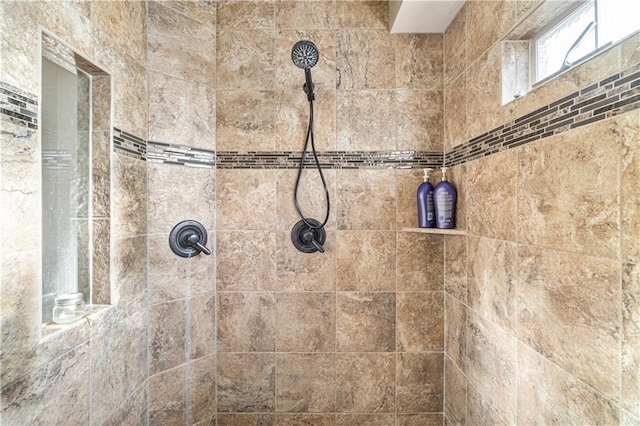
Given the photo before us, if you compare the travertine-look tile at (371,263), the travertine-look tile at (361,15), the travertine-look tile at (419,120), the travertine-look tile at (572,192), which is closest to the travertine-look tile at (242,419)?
the travertine-look tile at (371,263)

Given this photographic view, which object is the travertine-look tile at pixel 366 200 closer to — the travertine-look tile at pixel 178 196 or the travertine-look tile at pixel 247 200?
the travertine-look tile at pixel 247 200

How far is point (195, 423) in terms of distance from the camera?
4.94ft

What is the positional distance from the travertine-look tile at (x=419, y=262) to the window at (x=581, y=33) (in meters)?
0.87

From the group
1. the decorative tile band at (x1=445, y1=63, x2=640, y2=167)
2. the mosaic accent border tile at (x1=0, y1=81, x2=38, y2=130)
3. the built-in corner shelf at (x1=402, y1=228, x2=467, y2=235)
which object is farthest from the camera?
the built-in corner shelf at (x1=402, y1=228, x2=467, y2=235)

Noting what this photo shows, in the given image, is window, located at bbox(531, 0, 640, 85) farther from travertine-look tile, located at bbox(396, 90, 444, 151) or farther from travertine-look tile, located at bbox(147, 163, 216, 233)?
travertine-look tile, located at bbox(147, 163, 216, 233)

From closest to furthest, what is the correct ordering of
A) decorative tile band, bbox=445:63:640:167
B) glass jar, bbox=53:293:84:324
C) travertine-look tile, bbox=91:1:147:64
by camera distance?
decorative tile band, bbox=445:63:640:167
glass jar, bbox=53:293:84:324
travertine-look tile, bbox=91:1:147:64

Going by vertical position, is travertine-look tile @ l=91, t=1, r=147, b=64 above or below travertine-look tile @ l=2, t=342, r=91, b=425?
above

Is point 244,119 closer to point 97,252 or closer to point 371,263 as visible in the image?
point 97,252

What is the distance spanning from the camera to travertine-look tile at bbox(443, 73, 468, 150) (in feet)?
4.56

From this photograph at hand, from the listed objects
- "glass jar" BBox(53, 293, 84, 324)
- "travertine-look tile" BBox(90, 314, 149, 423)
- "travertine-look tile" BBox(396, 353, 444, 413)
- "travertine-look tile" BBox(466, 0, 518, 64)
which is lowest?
"travertine-look tile" BBox(396, 353, 444, 413)

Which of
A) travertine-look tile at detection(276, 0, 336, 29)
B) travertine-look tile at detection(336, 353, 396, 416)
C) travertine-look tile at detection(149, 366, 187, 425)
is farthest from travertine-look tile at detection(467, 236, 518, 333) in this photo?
travertine-look tile at detection(149, 366, 187, 425)

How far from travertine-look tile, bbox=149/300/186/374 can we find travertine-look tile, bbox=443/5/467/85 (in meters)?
1.85

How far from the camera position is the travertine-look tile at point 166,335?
141 cm

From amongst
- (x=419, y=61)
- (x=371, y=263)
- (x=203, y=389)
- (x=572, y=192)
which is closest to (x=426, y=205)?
(x=371, y=263)
